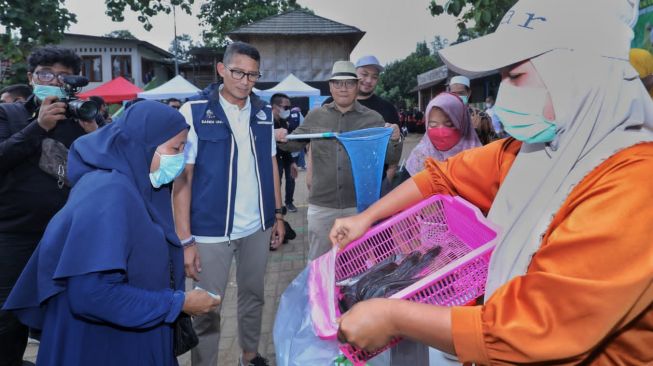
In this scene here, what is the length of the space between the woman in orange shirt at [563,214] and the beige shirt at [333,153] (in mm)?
2309

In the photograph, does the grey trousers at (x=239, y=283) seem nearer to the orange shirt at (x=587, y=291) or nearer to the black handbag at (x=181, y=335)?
the black handbag at (x=181, y=335)

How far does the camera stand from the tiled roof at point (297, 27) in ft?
59.4

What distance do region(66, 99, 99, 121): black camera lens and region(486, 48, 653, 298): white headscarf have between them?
267 cm

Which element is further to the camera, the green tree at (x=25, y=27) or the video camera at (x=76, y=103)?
the green tree at (x=25, y=27)

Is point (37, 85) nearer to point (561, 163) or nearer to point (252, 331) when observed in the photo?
point (252, 331)

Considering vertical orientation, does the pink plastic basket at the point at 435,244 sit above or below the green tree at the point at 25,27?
below

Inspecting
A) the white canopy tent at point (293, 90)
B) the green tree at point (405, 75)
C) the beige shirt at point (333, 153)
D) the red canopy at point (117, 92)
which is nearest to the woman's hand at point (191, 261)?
the beige shirt at point (333, 153)

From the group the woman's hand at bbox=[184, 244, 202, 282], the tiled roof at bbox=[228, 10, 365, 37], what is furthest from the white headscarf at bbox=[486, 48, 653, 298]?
the tiled roof at bbox=[228, 10, 365, 37]

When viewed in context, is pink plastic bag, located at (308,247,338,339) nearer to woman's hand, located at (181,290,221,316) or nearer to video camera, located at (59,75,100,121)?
woman's hand, located at (181,290,221,316)

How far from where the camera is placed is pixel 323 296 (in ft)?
5.34

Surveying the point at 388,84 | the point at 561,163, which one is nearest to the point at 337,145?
the point at 561,163

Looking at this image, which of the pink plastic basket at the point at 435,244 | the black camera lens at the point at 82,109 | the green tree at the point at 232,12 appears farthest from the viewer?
the green tree at the point at 232,12

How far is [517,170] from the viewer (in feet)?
4.33

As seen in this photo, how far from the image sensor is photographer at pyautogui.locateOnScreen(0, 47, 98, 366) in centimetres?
258
